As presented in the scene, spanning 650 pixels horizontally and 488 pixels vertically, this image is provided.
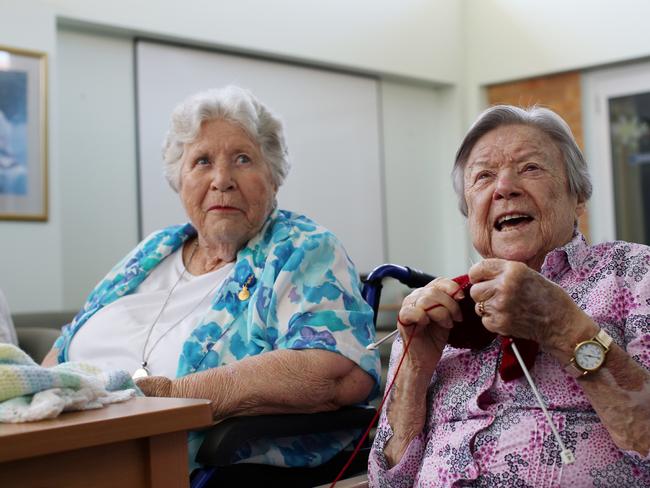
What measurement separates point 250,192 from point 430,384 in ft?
2.46

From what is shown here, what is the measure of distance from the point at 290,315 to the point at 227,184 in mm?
438

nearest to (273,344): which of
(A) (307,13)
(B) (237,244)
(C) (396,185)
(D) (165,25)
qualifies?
(B) (237,244)

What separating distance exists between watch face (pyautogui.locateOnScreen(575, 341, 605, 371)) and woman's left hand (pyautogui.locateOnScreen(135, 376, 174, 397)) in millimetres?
812

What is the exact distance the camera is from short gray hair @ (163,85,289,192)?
2.04m

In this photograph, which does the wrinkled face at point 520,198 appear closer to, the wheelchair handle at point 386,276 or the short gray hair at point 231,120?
the wheelchair handle at point 386,276

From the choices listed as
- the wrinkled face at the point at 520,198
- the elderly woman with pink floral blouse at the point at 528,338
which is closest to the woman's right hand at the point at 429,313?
the elderly woman with pink floral blouse at the point at 528,338

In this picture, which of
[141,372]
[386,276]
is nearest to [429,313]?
[386,276]

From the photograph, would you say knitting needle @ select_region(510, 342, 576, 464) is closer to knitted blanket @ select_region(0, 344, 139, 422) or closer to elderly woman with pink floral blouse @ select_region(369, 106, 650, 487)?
elderly woman with pink floral blouse @ select_region(369, 106, 650, 487)

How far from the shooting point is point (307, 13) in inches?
203

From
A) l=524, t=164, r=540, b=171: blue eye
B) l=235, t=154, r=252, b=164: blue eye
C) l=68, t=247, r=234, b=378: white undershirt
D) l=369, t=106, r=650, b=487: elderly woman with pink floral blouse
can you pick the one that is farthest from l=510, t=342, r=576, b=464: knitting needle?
l=235, t=154, r=252, b=164: blue eye

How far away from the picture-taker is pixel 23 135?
3.74 metres

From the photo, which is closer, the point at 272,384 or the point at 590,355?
the point at 590,355

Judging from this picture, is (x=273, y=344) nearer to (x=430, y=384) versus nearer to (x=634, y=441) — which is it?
(x=430, y=384)

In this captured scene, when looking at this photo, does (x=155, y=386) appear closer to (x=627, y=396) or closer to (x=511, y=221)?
(x=511, y=221)
